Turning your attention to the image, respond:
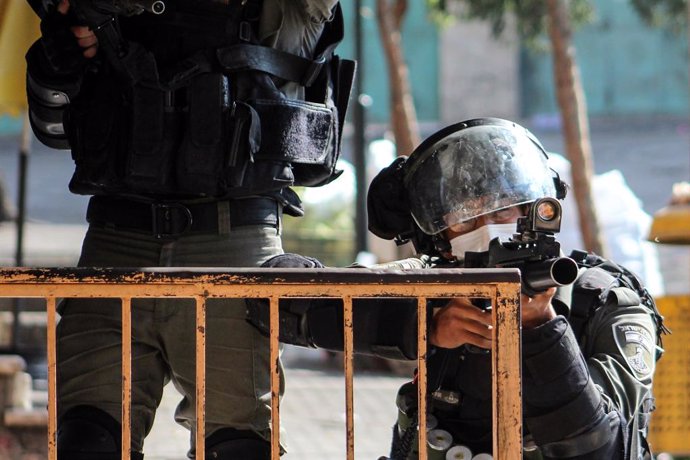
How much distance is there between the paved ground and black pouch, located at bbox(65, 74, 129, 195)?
364 cm

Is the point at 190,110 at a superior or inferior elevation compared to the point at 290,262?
superior

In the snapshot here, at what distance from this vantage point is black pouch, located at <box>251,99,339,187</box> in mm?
3068

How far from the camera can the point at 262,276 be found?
2.40 metres

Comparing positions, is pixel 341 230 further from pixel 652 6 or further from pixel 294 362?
pixel 652 6

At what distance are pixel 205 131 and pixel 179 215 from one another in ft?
0.70

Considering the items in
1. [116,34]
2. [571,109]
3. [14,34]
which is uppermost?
[571,109]

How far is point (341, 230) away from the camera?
13.3 meters

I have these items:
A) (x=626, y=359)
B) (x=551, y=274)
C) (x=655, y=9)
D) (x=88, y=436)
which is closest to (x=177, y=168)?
(x=88, y=436)

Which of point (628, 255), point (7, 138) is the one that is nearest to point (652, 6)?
point (628, 255)

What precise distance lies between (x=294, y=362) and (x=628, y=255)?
2.87 metres

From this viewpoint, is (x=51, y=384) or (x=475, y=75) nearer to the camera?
(x=51, y=384)

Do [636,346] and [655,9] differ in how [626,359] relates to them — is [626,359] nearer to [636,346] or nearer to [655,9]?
[636,346]

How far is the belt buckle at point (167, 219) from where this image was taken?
3.04 meters

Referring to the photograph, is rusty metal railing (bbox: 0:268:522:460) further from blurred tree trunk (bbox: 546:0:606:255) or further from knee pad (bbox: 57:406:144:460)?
blurred tree trunk (bbox: 546:0:606:255)
